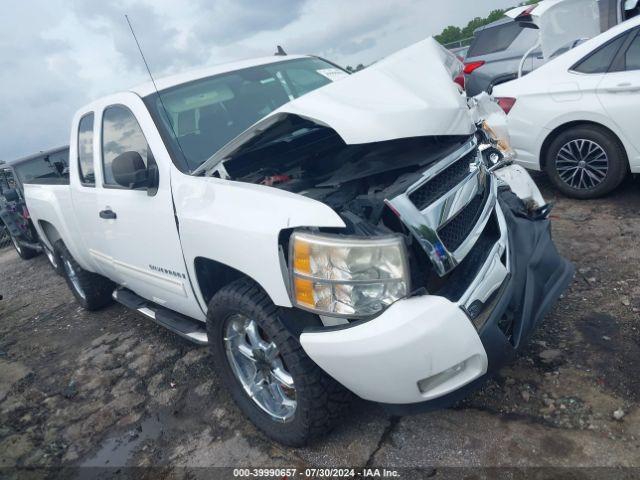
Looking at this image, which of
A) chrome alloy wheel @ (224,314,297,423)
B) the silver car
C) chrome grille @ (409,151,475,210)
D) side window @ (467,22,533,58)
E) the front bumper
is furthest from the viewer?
side window @ (467,22,533,58)

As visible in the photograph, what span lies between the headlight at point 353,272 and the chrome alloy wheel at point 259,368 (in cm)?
59

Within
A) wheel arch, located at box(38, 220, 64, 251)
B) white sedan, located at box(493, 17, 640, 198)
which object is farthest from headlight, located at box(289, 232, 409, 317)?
wheel arch, located at box(38, 220, 64, 251)

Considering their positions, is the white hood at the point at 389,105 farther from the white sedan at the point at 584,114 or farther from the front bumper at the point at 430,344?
the white sedan at the point at 584,114

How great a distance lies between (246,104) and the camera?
3.09 meters

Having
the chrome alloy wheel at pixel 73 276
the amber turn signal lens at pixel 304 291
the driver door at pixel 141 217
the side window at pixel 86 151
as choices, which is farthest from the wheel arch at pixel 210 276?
the chrome alloy wheel at pixel 73 276

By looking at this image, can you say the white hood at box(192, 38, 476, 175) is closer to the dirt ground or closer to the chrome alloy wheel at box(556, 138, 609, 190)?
the dirt ground

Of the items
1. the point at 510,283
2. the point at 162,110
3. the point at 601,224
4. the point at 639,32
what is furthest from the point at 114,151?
the point at 639,32

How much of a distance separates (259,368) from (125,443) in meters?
1.01

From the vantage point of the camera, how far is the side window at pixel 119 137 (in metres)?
2.80

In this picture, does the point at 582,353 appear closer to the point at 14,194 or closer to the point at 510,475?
the point at 510,475

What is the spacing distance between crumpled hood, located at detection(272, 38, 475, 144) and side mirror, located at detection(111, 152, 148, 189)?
1.01 metres

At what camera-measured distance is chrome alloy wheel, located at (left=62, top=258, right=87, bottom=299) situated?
470 centimetres

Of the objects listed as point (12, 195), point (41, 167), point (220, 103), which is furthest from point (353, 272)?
point (12, 195)

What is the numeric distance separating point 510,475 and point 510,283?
2.58 feet
